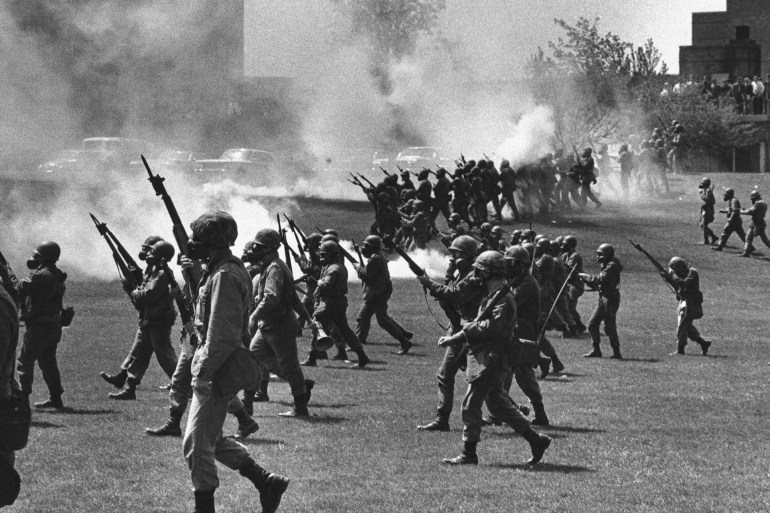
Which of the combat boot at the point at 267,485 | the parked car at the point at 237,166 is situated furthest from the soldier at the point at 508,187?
the combat boot at the point at 267,485

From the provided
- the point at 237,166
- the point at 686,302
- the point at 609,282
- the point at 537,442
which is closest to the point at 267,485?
the point at 537,442

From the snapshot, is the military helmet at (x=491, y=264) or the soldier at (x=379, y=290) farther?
the soldier at (x=379, y=290)

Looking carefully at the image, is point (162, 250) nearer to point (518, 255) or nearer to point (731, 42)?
point (518, 255)

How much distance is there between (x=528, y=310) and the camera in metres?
14.1

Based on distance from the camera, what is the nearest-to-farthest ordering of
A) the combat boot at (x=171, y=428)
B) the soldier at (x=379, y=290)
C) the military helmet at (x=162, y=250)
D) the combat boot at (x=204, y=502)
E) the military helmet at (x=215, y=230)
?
the combat boot at (x=204, y=502)
the military helmet at (x=215, y=230)
the combat boot at (x=171, y=428)
the military helmet at (x=162, y=250)
the soldier at (x=379, y=290)

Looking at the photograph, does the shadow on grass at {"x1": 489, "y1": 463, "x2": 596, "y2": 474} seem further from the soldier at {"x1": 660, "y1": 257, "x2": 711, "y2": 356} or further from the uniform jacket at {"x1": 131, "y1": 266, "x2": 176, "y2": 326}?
the soldier at {"x1": 660, "y1": 257, "x2": 711, "y2": 356}

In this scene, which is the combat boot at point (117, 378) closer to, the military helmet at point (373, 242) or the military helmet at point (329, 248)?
the military helmet at point (329, 248)

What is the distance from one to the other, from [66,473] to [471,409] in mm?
3030

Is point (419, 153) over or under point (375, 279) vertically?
over

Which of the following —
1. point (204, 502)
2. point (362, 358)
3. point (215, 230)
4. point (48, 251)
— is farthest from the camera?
point (362, 358)

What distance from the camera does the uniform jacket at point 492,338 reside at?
38.6 ft

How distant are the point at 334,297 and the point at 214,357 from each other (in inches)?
380

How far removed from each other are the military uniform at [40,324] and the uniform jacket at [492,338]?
4608mm

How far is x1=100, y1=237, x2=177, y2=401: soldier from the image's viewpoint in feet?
49.2
